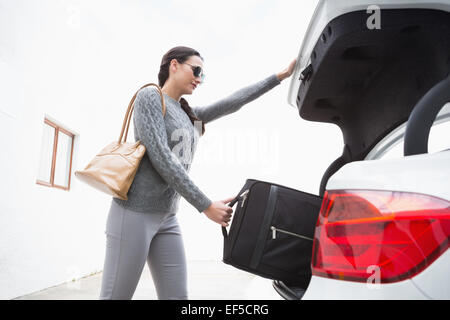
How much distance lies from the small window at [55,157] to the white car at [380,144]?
16.1ft

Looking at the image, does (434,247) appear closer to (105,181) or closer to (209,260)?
(105,181)

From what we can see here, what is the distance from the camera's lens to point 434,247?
0.60 m

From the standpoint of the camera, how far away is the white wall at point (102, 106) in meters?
4.39

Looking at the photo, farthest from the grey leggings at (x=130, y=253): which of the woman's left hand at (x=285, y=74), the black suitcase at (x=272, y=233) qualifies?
the woman's left hand at (x=285, y=74)

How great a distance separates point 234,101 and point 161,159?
29.4 inches

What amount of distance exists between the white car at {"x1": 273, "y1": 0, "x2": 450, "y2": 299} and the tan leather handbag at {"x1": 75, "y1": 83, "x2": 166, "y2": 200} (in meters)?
0.65

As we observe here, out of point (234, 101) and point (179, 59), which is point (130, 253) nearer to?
point (179, 59)

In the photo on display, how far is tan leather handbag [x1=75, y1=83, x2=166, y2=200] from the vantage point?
52.3 inches

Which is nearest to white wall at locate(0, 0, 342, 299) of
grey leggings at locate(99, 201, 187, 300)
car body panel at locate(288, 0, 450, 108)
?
car body panel at locate(288, 0, 450, 108)

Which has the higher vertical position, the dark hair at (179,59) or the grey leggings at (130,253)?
the dark hair at (179,59)

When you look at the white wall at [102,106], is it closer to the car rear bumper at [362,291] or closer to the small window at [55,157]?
the small window at [55,157]

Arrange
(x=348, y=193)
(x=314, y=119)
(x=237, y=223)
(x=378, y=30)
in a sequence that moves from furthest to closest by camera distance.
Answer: (x=314, y=119), (x=237, y=223), (x=378, y=30), (x=348, y=193)
